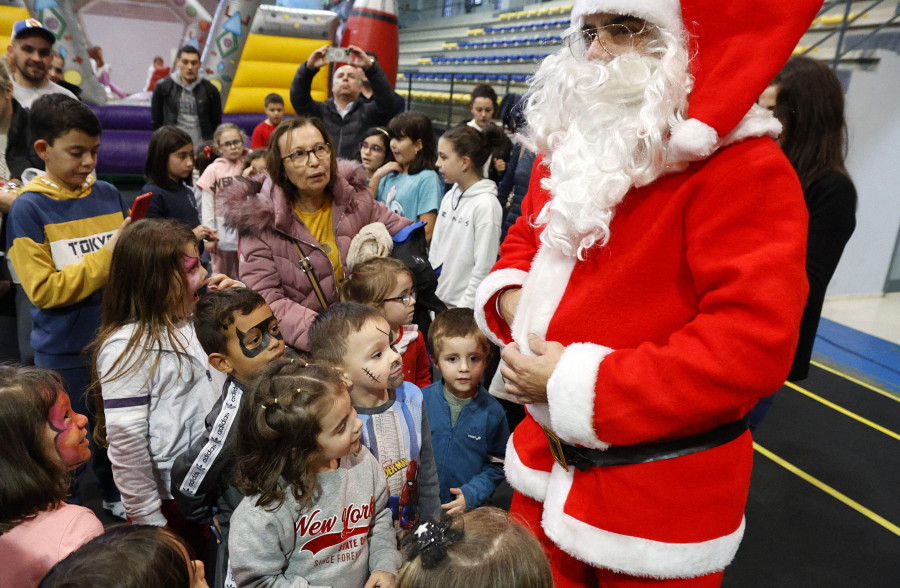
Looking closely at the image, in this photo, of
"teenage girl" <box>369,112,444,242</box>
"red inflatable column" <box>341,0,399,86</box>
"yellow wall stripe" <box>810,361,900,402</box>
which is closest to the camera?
"teenage girl" <box>369,112,444,242</box>

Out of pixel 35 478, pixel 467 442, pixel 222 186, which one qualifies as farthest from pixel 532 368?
pixel 222 186

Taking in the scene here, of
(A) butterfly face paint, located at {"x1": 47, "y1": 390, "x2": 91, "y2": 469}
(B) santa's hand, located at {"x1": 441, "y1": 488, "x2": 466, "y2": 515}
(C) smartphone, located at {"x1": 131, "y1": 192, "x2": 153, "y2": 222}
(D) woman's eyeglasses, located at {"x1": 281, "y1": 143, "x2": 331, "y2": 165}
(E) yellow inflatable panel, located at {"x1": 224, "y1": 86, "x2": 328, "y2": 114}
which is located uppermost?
(E) yellow inflatable panel, located at {"x1": 224, "y1": 86, "x2": 328, "y2": 114}

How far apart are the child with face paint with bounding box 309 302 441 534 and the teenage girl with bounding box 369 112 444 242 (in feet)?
6.49

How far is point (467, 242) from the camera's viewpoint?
10.8 feet

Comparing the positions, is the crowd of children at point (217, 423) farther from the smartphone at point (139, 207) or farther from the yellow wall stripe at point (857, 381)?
the yellow wall stripe at point (857, 381)

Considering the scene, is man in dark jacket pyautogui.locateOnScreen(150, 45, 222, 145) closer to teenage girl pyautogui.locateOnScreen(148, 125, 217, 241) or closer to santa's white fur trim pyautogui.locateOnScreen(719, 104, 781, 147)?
teenage girl pyautogui.locateOnScreen(148, 125, 217, 241)

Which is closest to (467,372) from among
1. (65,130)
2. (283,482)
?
(283,482)

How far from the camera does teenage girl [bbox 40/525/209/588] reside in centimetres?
97

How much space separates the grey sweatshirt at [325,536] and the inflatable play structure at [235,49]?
7.64 m

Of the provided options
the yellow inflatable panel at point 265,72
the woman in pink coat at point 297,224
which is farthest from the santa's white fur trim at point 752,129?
the yellow inflatable panel at point 265,72

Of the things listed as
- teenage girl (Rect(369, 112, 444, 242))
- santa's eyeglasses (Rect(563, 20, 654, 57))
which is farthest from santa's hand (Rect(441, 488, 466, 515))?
teenage girl (Rect(369, 112, 444, 242))

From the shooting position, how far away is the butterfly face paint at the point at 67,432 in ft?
4.97

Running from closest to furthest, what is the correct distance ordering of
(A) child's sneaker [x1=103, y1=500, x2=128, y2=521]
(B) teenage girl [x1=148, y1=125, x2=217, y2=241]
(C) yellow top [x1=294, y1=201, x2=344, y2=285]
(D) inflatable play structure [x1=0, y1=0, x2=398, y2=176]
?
1. (C) yellow top [x1=294, y1=201, x2=344, y2=285]
2. (A) child's sneaker [x1=103, y1=500, x2=128, y2=521]
3. (B) teenage girl [x1=148, y1=125, x2=217, y2=241]
4. (D) inflatable play structure [x1=0, y1=0, x2=398, y2=176]

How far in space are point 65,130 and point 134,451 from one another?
4.21 ft
